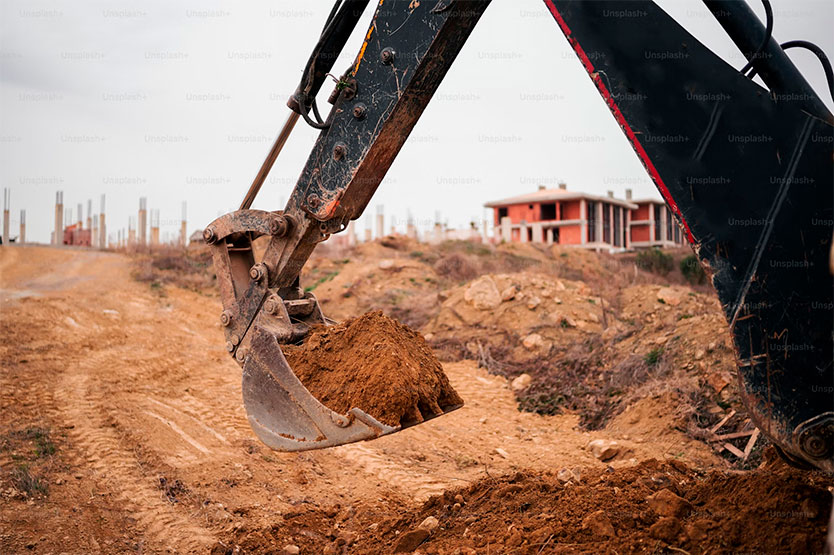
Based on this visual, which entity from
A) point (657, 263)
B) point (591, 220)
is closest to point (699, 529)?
point (657, 263)

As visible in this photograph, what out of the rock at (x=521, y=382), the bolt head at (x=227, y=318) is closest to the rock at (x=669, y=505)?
the bolt head at (x=227, y=318)

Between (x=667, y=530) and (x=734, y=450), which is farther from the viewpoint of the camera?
(x=734, y=450)

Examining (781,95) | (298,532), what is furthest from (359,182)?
(298,532)

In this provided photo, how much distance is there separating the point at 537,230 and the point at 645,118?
32923 mm

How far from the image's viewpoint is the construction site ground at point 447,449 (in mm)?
3129

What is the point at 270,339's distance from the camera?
146 inches

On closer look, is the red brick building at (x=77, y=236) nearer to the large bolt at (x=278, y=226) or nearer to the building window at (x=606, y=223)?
the building window at (x=606, y=223)

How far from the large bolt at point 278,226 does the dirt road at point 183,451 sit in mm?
2076

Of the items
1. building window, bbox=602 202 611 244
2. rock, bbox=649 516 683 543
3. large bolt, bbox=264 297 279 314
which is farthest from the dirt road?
building window, bbox=602 202 611 244

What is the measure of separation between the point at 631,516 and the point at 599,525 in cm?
20

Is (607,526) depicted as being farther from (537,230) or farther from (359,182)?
(537,230)

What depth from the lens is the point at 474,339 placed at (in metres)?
11.3

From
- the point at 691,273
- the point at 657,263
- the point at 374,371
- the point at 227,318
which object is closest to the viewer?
the point at 374,371

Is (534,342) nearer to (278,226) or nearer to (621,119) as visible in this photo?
(278,226)
